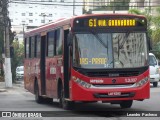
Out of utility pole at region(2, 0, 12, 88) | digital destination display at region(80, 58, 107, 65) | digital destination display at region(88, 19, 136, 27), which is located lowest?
utility pole at region(2, 0, 12, 88)

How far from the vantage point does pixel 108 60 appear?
1669cm

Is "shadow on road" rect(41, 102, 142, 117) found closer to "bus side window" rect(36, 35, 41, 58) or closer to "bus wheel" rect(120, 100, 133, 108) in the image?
"bus wheel" rect(120, 100, 133, 108)

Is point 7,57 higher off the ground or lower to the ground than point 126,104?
lower

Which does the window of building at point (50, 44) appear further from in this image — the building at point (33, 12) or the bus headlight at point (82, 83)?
the building at point (33, 12)

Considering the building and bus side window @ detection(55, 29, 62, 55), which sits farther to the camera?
the building

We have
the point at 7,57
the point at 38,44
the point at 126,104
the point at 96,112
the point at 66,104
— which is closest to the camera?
the point at 96,112

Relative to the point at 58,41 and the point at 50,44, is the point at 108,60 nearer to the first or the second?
the point at 58,41

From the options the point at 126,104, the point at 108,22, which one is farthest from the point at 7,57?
the point at 108,22

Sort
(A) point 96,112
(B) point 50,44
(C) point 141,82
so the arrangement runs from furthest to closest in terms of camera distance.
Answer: (B) point 50,44
(A) point 96,112
(C) point 141,82

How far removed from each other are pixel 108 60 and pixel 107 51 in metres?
0.28

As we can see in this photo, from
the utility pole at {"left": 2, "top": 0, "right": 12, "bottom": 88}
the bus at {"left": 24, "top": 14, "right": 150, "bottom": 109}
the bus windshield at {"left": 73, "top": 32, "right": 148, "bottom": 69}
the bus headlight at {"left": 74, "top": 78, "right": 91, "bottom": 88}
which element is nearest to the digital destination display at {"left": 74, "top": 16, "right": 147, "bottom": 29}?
the bus at {"left": 24, "top": 14, "right": 150, "bottom": 109}

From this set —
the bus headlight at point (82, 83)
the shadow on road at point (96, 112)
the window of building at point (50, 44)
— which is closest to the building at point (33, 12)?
the window of building at point (50, 44)

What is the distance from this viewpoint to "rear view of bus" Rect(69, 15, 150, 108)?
16.5m

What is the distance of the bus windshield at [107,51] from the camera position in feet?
54.6
